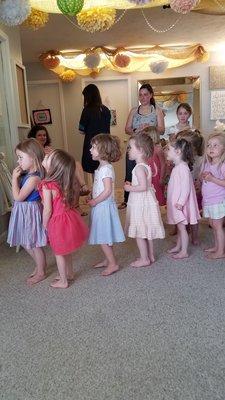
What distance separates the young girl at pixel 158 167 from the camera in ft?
9.52

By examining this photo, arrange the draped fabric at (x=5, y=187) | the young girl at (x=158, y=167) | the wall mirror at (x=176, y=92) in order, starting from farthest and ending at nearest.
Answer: the wall mirror at (x=176, y=92), the young girl at (x=158, y=167), the draped fabric at (x=5, y=187)

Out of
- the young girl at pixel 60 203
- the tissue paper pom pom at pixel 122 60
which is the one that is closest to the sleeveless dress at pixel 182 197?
the young girl at pixel 60 203

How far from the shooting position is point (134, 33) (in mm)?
4484

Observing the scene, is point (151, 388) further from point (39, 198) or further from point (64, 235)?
point (39, 198)

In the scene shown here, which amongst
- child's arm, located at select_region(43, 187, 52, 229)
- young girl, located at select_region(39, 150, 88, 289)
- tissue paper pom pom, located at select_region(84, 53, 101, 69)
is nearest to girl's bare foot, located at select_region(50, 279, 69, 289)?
young girl, located at select_region(39, 150, 88, 289)

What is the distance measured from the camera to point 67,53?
5.25 metres

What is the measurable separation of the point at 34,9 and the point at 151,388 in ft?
9.99

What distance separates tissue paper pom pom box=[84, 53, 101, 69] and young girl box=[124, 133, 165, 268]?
9.86ft

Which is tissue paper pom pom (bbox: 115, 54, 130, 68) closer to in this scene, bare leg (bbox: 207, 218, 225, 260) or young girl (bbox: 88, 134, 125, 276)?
young girl (bbox: 88, 134, 125, 276)

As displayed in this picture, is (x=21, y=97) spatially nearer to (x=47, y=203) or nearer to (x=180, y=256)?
(x=47, y=203)

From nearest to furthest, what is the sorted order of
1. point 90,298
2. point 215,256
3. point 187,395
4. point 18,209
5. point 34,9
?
point 187,395, point 90,298, point 18,209, point 215,256, point 34,9

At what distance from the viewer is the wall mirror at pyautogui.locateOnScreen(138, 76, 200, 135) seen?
19.1 feet

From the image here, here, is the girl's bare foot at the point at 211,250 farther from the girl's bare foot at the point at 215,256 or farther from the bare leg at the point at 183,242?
the bare leg at the point at 183,242

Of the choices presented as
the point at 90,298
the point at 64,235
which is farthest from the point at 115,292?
the point at 64,235
